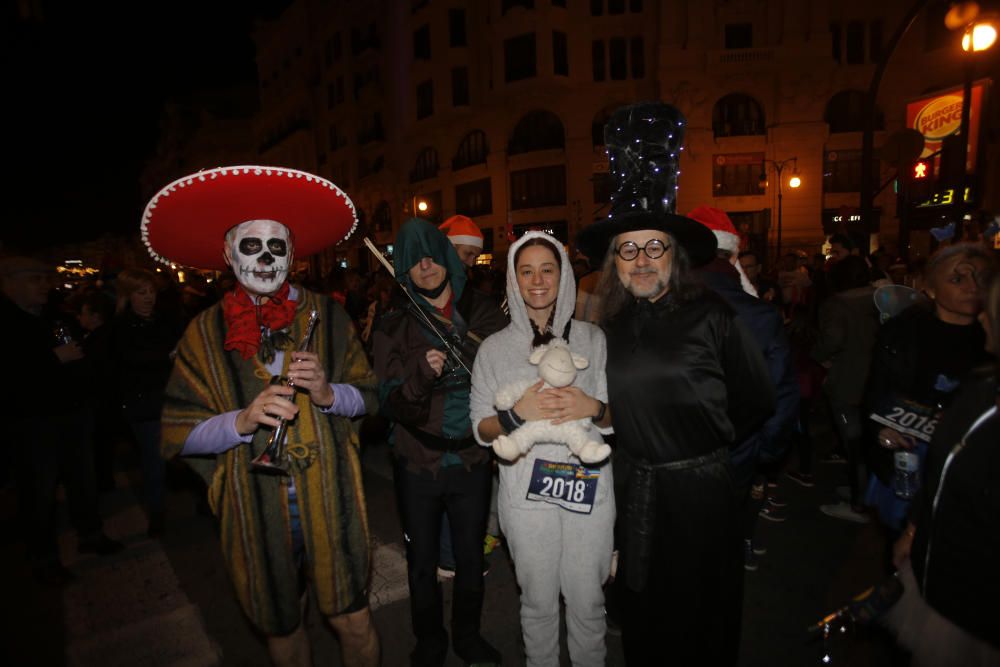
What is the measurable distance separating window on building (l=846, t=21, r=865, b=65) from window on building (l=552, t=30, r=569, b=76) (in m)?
14.7

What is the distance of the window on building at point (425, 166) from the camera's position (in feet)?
112

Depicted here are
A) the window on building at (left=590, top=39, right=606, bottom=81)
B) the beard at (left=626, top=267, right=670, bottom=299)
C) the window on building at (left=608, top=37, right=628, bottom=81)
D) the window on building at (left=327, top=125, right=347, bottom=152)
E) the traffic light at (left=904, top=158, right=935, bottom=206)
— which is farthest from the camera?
the window on building at (left=327, top=125, right=347, bottom=152)

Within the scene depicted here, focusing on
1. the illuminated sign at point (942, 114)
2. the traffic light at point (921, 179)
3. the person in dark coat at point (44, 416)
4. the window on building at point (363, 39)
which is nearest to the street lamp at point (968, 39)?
the traffic light at point (921, 179)

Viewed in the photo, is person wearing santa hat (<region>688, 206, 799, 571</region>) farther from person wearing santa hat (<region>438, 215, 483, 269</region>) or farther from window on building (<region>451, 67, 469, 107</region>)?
window on building (<region>451, 67, 469, 107</region>)

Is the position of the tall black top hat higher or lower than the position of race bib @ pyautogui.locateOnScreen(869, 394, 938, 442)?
higher

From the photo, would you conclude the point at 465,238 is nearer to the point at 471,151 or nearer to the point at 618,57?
the point at 618,57

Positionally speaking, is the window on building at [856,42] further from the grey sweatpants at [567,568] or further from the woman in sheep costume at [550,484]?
the grey sweatpants at [567,568]

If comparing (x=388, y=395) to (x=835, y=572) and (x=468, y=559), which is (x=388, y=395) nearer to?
(x=468, y=559)

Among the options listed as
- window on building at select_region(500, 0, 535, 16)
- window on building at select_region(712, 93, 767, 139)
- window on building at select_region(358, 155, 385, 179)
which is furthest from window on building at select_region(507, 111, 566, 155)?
window on building at select_region(358, 155, 385, 179)

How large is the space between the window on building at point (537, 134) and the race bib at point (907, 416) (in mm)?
27901

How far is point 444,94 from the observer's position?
31312 millimetres

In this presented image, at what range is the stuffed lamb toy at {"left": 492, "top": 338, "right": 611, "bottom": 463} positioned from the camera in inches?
90.3

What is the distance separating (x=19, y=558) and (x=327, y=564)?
14.3 feet

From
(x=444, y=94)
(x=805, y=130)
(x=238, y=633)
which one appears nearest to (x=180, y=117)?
(x=444, y=94)
